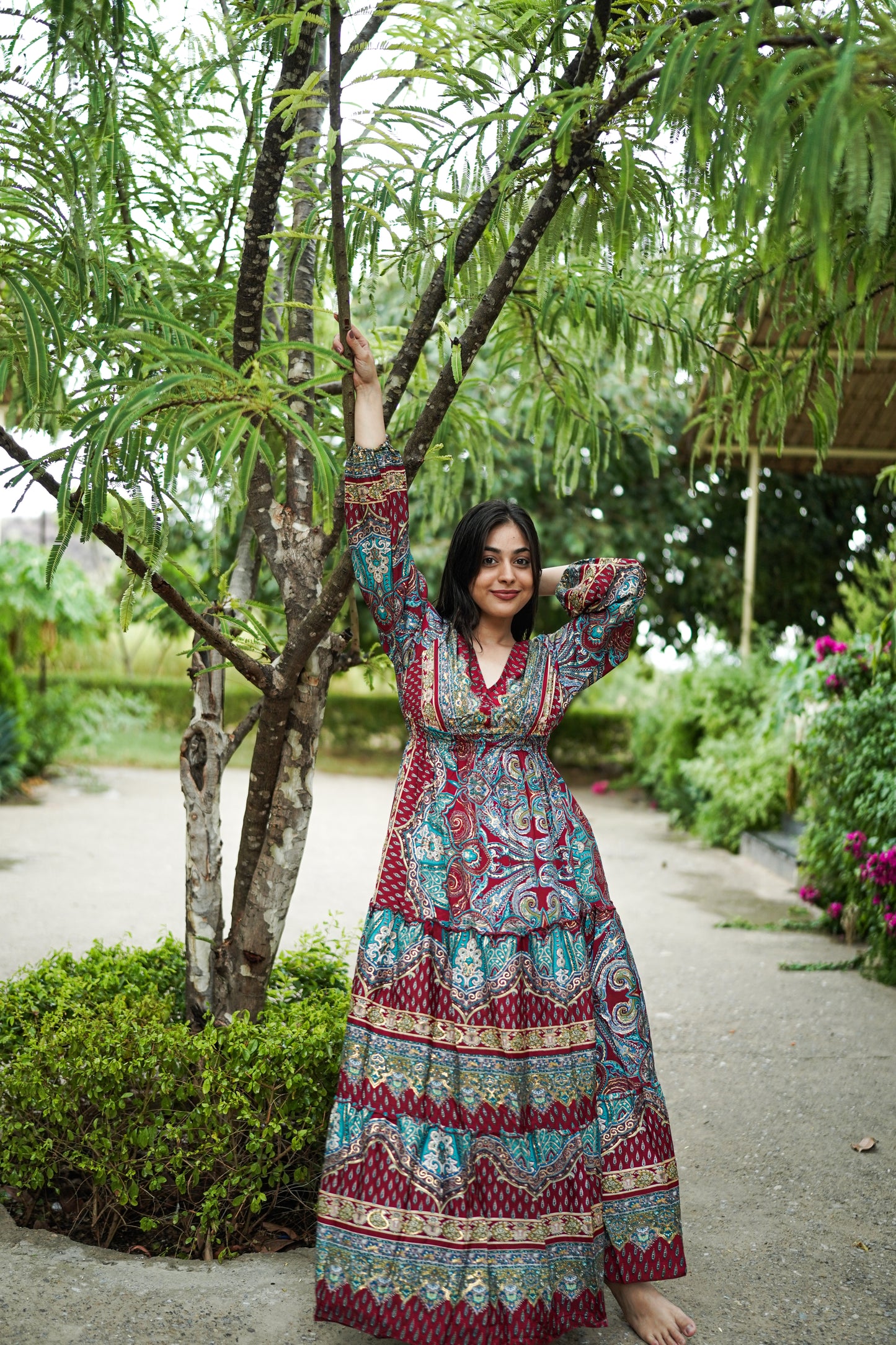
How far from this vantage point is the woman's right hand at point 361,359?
2.04m

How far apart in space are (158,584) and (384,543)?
0.43m

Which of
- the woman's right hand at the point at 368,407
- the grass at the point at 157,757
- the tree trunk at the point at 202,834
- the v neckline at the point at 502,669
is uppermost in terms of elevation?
the woman's right hand at the point at 368,407

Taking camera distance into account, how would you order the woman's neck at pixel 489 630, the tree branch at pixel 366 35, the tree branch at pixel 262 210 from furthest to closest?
the woman's neck at pixel 489 630 < the tree branch at pixel 262 210 < the tree branch at pixel 366 35

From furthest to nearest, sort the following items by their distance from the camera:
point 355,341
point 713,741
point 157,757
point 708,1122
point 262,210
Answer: point 157,757, point 713,741, point 708,1122, point 262,210, point 355,341

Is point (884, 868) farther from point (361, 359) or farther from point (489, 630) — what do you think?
point (361, 359)

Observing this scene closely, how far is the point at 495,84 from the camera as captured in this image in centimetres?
209

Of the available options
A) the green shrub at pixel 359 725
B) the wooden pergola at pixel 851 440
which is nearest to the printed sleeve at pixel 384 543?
the wooden pergola at pixel 851 440

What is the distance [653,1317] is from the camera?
2182mm

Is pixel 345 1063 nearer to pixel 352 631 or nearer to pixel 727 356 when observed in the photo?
pixel 352 631

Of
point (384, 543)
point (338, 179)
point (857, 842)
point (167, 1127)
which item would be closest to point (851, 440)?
point (857, 842)

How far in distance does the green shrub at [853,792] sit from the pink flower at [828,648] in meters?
0.09

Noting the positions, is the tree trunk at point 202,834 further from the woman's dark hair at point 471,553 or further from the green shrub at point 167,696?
the green shrub at point 167,696

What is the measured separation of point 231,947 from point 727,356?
1850 millimetres

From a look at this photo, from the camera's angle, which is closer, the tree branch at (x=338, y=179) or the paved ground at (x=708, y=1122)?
the tree branch at (x=338, y=179)
